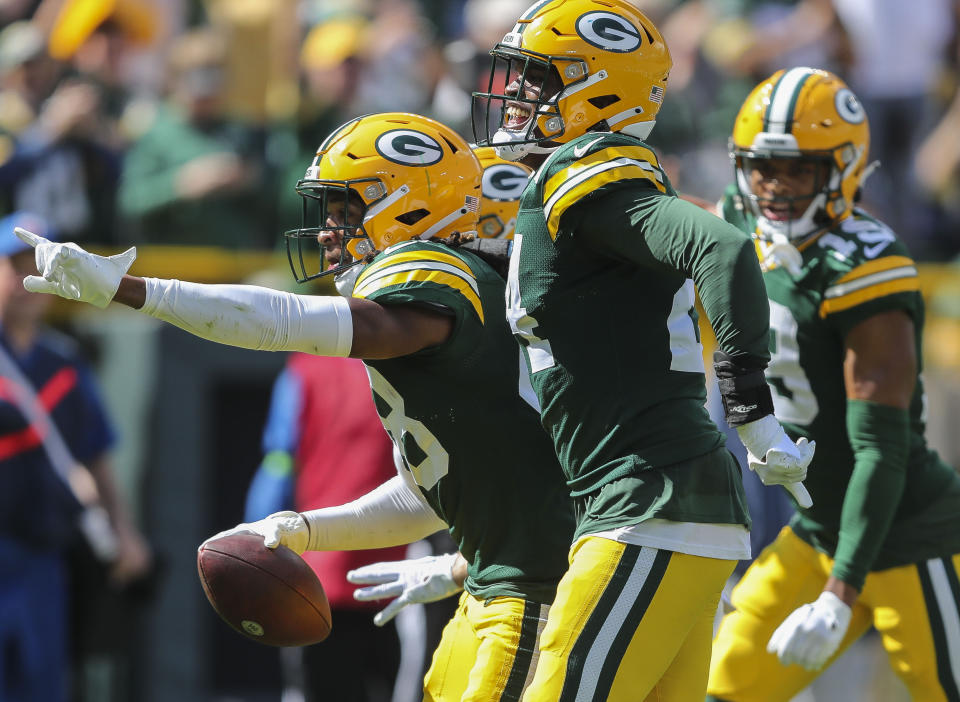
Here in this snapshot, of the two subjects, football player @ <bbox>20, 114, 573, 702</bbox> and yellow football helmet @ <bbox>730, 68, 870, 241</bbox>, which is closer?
football player @ <bbox>20, 114, 573, 702</bbox>

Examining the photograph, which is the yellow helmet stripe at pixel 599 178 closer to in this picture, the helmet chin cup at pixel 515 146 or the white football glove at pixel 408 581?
the helmet chin cup at pixel 515 146

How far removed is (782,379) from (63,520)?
334cm

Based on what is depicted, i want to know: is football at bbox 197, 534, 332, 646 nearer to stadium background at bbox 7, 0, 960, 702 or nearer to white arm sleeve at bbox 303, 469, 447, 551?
white arm sleeve at bbox 303, 469, 447, 551

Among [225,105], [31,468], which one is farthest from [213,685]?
[225,105]

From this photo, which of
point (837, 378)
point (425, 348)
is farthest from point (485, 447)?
point (837, 378)

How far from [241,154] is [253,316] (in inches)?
179

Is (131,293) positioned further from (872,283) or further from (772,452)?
(872,283)

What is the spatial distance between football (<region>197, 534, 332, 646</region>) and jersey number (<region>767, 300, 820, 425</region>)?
1426mm

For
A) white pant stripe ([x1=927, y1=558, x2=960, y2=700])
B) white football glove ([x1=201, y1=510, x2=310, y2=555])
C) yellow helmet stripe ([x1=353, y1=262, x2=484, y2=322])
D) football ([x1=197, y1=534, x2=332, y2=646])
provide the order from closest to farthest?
yellow helmet stripe ([x1=353, y1=262, x2=484, y2=322]), football ([x1=197, y1=534, x2=332, y2=646]), white football glove ([x1=201, y1=510, x2=310, y2=555]), white pant stripe ([x1=927, y1=558, x2=960, y2=700])

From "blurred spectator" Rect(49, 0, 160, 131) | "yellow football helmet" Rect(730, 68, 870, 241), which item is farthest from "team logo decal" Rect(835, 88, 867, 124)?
"blurred spectator" Rect(49, 0, 160, 131)

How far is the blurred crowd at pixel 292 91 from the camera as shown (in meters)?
7.09

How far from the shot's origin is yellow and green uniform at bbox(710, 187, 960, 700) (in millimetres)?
4094

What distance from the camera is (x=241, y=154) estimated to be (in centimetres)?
755

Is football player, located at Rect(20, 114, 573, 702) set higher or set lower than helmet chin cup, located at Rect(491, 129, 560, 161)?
lower
